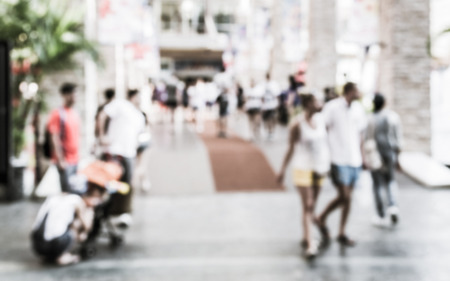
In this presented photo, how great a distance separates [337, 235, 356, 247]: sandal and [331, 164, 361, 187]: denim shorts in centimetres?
63

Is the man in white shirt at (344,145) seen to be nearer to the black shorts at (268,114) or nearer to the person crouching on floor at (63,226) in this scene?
the person crouching on floor at (63,226)

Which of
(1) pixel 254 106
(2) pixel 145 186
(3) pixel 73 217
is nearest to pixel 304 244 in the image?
(3) pixel 73 217

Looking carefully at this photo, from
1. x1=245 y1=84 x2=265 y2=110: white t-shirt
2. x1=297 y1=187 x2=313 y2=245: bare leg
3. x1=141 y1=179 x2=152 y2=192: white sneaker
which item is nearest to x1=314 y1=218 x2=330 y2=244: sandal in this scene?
x1=297 y1=187 x2=313 y2=245: bare leg

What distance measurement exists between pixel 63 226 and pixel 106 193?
78cm

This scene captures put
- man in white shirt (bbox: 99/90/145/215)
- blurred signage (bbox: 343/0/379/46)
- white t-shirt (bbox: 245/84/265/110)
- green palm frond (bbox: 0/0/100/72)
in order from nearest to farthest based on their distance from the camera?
man in white shirt (bbox: 99/90/145/215) < green palm frond (bbox: 0/0/100/72) < blurred signage (bbox: 343/0/379/46) < white t-shirt (bbox: 245/84/265/110)

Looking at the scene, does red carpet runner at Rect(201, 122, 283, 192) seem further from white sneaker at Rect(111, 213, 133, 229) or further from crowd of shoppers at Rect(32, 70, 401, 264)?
white sneaker at Rect(111, 213, 133, 229)

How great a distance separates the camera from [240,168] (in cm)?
1414

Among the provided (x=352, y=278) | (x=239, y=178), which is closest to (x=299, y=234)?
(x=352, y=278)

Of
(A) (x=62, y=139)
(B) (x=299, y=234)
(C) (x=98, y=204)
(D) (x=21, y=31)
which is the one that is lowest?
(B) (x=299, y=234)

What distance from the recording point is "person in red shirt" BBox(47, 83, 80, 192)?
28.2 ft

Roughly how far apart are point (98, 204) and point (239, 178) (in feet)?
18.8

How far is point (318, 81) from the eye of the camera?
21453mm

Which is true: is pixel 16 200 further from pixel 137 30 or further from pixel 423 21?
pixel 423 21

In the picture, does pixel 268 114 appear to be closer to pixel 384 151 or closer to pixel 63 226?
pixel 384 151
